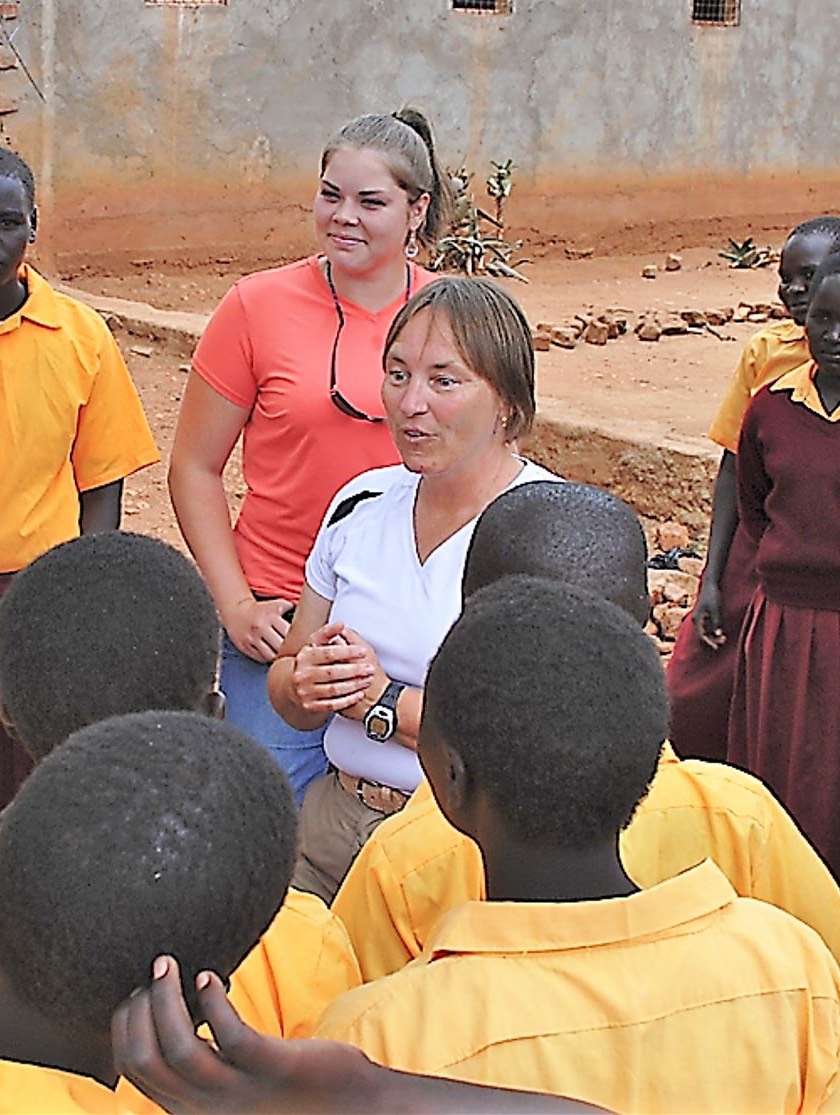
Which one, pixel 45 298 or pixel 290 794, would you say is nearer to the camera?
pixel 290 794

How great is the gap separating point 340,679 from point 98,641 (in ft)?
1.52

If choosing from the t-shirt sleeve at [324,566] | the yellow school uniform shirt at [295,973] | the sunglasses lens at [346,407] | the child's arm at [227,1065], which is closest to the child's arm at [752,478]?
the sunglasses lens at [346,407]

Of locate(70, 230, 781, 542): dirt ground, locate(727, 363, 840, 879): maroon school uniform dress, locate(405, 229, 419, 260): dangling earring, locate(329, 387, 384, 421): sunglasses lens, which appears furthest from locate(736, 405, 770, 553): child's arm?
locate(70, 230, 781, 542): dirt ground

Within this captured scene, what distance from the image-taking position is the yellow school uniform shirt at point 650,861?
1792 millimetres

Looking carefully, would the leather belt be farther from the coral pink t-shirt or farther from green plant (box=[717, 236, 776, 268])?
green plant (box=[717, 236, 776, 268])

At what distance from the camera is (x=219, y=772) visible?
4.42 ft

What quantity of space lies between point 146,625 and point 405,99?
1153cm

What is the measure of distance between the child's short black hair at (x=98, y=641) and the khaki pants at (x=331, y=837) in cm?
50

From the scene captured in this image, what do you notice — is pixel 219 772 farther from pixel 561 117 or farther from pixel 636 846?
pixel 561 117

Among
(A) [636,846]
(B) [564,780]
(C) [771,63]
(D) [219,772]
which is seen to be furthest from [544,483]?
(C) [771,63]

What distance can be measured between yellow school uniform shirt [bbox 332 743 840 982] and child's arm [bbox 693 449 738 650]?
70.7 inches

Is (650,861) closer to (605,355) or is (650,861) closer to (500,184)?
(605,355)

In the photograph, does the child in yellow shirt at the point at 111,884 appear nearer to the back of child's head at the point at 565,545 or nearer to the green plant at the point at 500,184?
the back of child's head at the point at 565,545

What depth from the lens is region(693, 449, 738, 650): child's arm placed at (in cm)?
364
